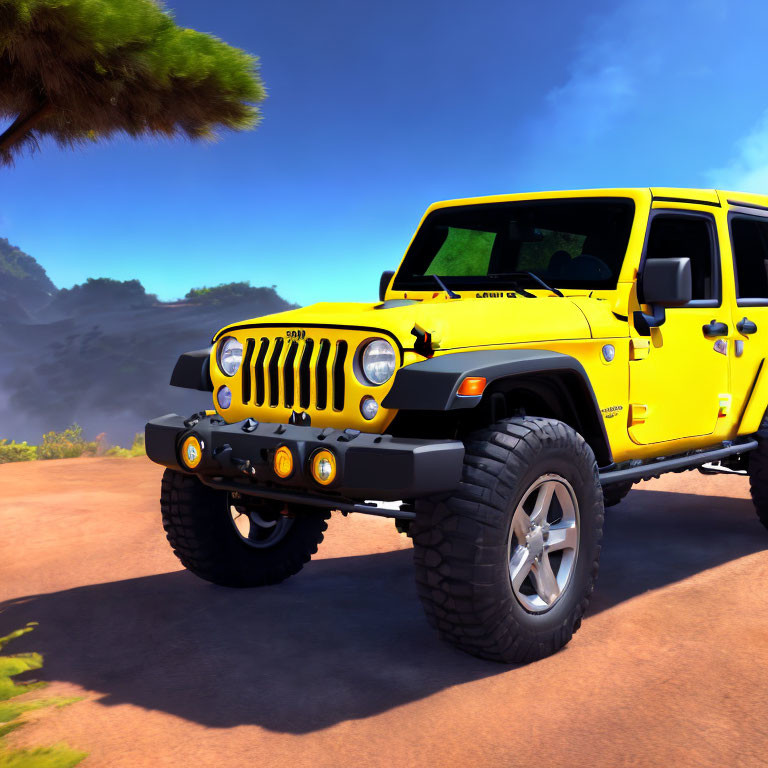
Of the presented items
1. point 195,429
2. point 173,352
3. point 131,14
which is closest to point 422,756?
point 195,429

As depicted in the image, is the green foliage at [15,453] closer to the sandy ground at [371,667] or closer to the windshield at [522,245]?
the sandy ground at [371,667]

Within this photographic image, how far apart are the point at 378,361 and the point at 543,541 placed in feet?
3.64

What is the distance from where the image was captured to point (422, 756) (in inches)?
135

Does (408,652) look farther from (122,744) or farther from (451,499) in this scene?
(122,744)

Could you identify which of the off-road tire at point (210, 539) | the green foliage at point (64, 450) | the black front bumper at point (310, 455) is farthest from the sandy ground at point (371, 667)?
the green foliage at point (64, 450)

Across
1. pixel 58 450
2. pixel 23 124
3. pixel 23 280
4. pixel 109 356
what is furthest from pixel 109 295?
pixel 23 124

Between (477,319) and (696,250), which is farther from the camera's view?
(696,250)

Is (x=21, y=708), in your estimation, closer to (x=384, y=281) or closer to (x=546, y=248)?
(x=384, y=281)

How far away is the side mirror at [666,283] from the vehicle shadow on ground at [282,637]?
164 centimetres

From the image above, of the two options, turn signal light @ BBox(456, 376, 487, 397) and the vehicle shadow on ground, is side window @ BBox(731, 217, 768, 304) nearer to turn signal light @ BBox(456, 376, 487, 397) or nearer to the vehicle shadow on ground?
the vehicle shadow on ground

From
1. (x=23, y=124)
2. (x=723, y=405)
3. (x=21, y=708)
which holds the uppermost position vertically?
(x=23, y=124)

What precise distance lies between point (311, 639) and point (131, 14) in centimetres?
806

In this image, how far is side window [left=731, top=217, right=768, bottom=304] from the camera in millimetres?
6051

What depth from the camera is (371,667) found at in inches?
169
